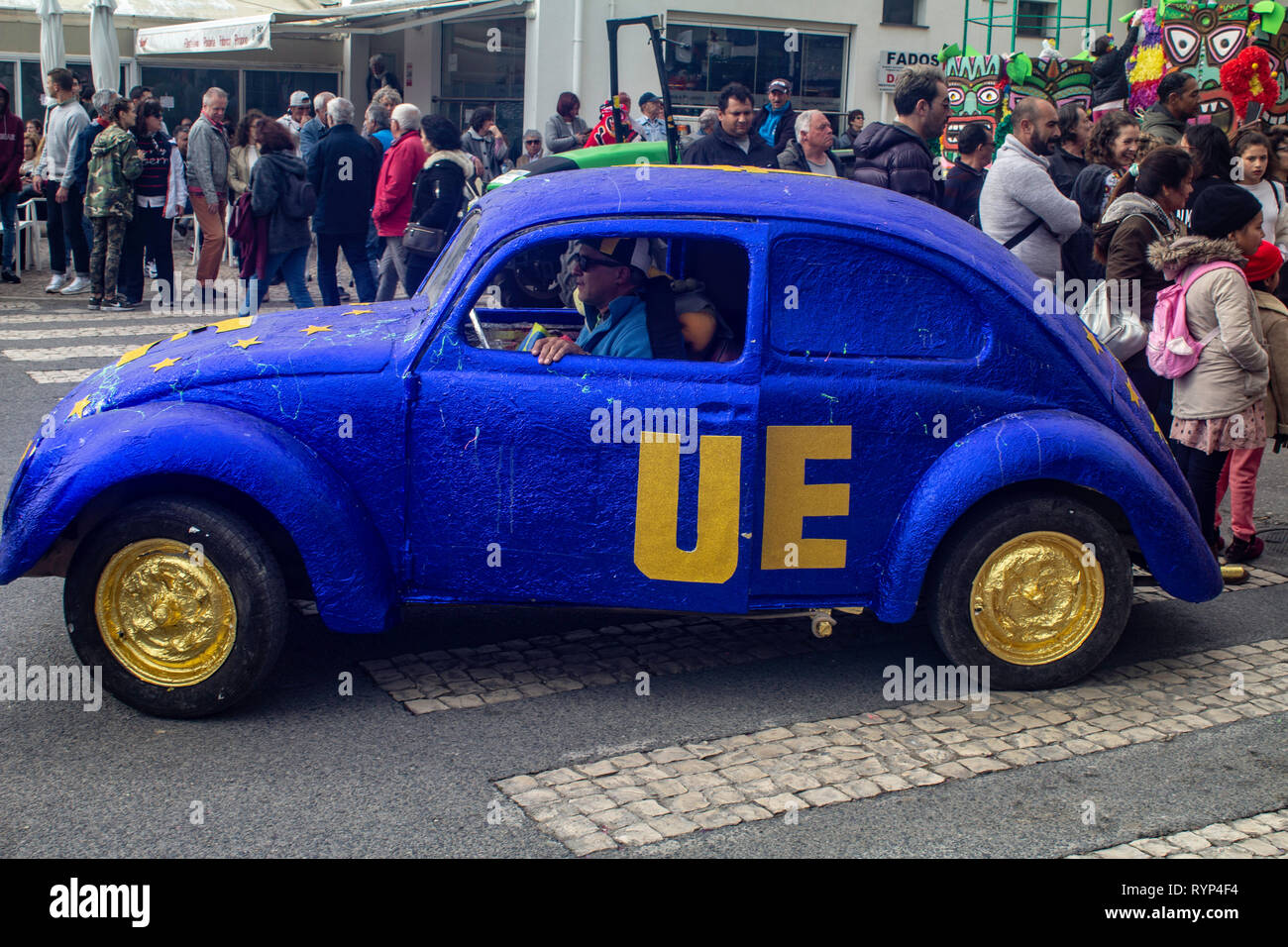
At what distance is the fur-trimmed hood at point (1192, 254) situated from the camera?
6203 mm

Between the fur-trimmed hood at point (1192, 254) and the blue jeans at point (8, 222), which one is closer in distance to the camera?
the fur-trimmed hood at point (1192, 254)

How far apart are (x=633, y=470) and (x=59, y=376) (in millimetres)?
7072

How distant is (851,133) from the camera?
21891 mm

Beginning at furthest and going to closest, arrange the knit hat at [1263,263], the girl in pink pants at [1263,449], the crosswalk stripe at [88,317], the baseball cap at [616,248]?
1. the crosswalk stripe at [88,317]
2. the knit hat at [1263,263]
3. the girl in pink pants at [1263,449]
4. the baseball cap at [616,248]

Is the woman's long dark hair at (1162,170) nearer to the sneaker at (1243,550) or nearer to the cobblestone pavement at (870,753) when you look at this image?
the sneaker at (1243,550)

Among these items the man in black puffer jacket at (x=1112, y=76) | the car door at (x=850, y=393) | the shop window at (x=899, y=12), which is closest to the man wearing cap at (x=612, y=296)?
the car door at (x=850, y=393)

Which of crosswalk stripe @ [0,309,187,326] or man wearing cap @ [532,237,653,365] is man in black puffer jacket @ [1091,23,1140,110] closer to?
crosswalk stripe @ [0,309,187,326]

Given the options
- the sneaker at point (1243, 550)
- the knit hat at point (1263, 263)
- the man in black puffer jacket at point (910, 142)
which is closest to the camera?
the sneaker at point (1243, 550)

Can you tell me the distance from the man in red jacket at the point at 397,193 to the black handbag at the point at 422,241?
103cm

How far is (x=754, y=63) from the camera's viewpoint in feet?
78.3

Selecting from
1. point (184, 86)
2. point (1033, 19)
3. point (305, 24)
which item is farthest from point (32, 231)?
point (1033, 19)

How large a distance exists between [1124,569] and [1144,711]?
0.52 metres

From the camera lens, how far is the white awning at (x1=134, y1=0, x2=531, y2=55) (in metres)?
20.1

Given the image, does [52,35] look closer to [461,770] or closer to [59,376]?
[59,376]
